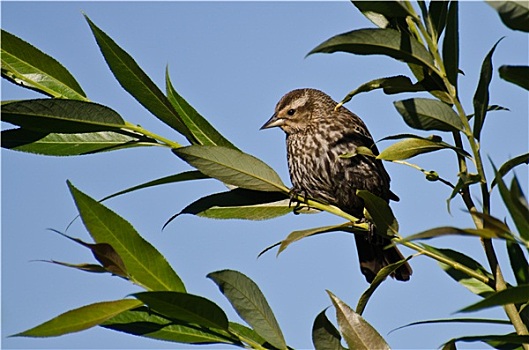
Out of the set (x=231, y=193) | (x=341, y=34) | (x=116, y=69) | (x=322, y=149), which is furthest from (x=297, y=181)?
(x=341, y=34)

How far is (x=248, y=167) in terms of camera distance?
2.24 metres

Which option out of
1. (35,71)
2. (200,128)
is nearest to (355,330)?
(200,128)

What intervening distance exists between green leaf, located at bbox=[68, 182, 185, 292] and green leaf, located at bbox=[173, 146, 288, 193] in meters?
0.22

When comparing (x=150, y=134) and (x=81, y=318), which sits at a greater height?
(x=150, y=134)

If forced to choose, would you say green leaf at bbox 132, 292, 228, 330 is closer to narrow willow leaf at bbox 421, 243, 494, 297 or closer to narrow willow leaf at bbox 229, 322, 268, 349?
narrow willow leaf at bbox 229, 322, 268, 349

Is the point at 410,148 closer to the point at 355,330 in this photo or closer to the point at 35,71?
the point at 355,330

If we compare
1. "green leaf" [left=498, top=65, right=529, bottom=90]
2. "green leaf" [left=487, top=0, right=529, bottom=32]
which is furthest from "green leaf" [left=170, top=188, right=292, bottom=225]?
"green leaf" [left=487, top=0, right=529, bottom=32]

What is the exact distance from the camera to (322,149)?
5074 millimetres

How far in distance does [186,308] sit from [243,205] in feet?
2.24

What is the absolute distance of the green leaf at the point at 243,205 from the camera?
2.46 meters

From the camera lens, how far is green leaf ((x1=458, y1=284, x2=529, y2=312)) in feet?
4.62

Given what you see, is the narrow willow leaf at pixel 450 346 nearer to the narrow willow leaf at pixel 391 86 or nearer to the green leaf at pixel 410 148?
the green leaf at pixel 410 148

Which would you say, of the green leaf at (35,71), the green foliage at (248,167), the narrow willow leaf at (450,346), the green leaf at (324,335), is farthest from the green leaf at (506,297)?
the green leaf at (35,71)

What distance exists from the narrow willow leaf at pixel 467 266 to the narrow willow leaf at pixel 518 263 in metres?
0.06
